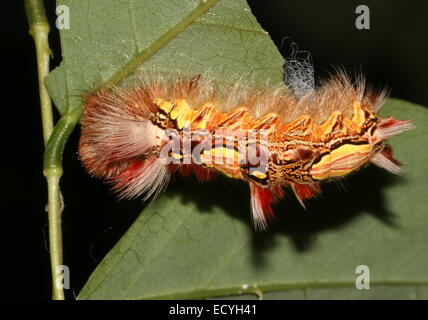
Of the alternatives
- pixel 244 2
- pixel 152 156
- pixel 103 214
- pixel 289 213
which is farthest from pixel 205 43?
pixel 103 214

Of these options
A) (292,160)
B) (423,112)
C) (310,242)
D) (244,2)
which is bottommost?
(310,242)

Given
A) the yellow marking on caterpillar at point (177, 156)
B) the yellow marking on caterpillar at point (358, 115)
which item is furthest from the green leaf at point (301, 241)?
the yellow marking on caterpillar at point (358, 115)

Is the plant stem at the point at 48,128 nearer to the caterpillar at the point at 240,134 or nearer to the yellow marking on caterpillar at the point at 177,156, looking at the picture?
the caterpillar at the point at 240,134

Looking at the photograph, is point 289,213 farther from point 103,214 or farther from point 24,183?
point 24,183

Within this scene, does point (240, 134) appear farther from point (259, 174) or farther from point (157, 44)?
point (157, 44)

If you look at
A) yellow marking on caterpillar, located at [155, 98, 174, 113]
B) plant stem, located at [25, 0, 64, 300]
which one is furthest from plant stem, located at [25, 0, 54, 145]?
yellow marking on caterpillar, located at [155, 98, 174, 113]

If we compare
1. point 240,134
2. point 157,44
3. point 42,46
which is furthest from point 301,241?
point 42,46
